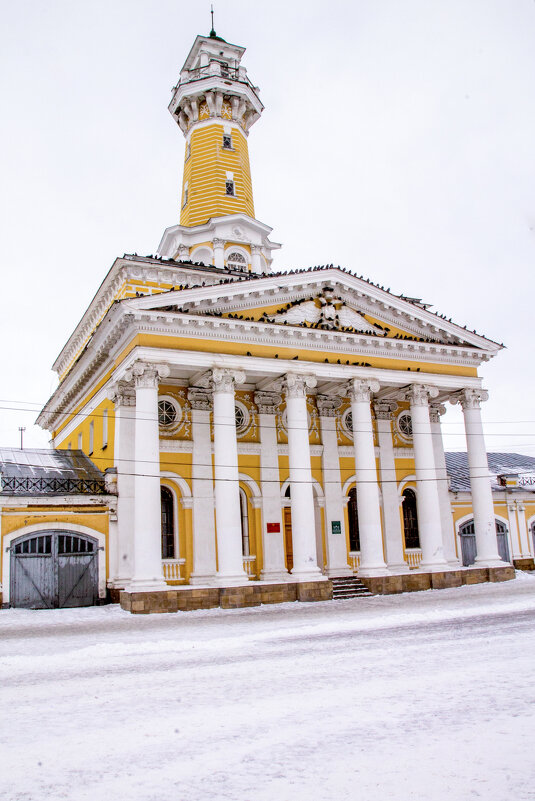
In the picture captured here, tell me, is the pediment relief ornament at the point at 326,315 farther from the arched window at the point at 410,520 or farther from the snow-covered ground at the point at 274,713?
the snow-covered ground at the point at 274,713

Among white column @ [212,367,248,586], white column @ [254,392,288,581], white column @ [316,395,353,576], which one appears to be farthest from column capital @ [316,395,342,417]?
white column @ [212,367,248,586]

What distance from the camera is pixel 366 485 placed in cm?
2361

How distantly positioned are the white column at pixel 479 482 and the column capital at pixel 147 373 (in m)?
12.1

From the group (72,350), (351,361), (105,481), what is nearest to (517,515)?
(351,361)

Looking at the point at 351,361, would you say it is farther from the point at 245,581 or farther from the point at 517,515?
the point at 517,515

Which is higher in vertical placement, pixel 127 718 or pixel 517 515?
pixel 517 515

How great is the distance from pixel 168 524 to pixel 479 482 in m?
11.4

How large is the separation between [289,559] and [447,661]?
15914mm

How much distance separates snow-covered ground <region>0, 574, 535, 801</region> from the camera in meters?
5.43

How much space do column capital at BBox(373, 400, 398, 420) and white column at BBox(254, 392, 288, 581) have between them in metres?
4.23

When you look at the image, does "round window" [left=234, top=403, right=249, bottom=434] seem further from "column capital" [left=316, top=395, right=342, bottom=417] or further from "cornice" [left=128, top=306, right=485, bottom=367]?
"cornice" [left=128, top=306, right=485, bottom=367]

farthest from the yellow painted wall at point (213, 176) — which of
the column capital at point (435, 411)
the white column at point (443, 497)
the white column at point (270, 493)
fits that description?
the white column at point (443, 497)

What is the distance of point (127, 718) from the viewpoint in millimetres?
7652

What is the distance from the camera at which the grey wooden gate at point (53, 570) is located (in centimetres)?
2138
